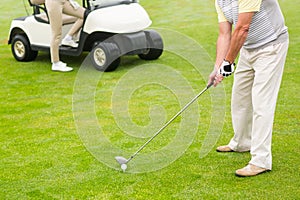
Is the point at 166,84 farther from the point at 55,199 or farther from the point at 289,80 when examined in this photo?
the point at 55,199

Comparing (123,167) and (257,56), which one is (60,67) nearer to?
(123,167)

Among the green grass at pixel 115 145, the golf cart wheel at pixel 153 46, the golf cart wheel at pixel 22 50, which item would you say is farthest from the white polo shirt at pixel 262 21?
the golf cart wheel at pixel 22 50

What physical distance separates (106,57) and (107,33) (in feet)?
1.20

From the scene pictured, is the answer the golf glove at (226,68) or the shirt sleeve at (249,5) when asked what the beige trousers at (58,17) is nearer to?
the golf glove at (226,68)

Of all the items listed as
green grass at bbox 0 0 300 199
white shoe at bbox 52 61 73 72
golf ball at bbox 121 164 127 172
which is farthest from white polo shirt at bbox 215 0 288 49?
white shoe at bbox 52 61 73 72

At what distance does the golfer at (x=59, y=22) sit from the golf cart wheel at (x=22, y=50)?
2.21 feet

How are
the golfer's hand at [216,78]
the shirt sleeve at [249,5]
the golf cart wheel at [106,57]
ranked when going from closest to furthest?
the shirt sleeve at [249,5] → the golfer's hand at [216,78] → the golf cart wheel at [106,57]

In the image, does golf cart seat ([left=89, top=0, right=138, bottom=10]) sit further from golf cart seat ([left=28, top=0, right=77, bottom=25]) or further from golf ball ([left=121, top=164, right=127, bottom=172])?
golf ball ([left=121, top=164, right=127, bottom=172])

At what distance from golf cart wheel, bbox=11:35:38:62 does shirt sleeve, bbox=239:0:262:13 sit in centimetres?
450

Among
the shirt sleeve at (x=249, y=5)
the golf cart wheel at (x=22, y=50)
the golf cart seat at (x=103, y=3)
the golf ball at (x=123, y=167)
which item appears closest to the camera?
the shirt sleeve at (x=249, y=5)

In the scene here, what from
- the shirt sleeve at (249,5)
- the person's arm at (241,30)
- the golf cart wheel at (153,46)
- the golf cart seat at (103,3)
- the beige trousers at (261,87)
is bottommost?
the golf cart wheel at (153,46)

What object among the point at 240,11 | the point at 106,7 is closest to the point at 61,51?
the point at 106,7

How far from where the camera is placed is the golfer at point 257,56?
3.06 metres

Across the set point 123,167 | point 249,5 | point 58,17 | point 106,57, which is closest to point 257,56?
point 249,5
